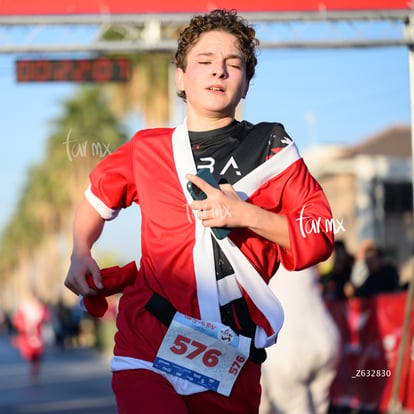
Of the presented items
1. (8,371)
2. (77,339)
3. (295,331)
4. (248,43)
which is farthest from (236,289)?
(77,339)

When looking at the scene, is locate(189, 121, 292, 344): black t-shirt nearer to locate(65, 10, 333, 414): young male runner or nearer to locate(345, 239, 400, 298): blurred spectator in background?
locate(65, 10, 333, 414): young male runner

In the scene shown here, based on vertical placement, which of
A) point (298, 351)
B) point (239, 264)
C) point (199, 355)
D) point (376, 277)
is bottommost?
point (376, 277)

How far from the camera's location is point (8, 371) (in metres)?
21.4

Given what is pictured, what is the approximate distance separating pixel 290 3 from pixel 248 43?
A: 627 cm

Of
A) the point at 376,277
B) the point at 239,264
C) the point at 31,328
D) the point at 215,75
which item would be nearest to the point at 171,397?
the point at 239,264

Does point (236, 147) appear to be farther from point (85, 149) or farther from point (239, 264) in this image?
point (85, 149)

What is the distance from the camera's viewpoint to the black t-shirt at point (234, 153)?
2873mm

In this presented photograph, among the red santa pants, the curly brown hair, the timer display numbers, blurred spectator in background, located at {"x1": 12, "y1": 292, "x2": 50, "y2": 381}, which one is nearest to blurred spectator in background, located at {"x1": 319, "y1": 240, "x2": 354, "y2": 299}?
the timer display numbers

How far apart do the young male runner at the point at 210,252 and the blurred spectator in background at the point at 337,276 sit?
6030 mm

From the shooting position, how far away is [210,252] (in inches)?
113

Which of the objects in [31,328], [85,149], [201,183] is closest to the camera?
[201,183]

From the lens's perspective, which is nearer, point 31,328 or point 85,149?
point 85,149

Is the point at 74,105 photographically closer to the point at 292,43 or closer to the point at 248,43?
the point at 292,43

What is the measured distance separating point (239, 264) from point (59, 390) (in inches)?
503
